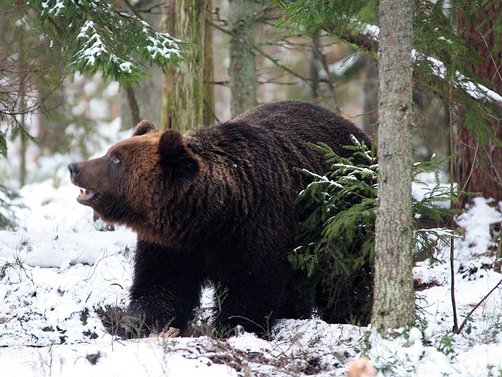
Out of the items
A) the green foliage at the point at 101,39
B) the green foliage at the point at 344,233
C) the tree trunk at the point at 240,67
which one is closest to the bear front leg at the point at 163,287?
the green foliage at the point at 344,233

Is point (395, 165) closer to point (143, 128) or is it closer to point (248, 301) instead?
point (248, 301)

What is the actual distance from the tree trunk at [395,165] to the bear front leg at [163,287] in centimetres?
235

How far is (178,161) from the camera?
711 centimetres

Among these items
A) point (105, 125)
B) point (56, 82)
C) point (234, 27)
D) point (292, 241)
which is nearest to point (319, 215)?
point (292, 241)

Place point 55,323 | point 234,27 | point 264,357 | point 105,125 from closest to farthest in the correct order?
point 264,357
point 55,323
point 234,27
point 105,125

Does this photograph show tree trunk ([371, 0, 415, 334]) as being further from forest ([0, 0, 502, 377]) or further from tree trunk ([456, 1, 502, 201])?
tree trunk ([456, 1, 502, 201])

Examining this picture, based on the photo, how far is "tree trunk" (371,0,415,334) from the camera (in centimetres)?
547

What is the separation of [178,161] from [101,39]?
62.5 inches

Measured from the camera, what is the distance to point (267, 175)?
24.0ft

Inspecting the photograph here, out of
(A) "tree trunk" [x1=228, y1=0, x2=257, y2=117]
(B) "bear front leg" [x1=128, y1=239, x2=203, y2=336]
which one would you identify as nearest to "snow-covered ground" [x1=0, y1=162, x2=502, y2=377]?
(B) "bear front leg" [x1=128, y1=239, x2=203, y2=336]

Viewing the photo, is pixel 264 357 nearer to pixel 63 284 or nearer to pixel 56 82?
pixel 63 284

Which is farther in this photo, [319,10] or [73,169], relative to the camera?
[73,169]

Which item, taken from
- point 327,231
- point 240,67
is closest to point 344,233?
point 327,231

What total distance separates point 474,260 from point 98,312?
15.3ft
